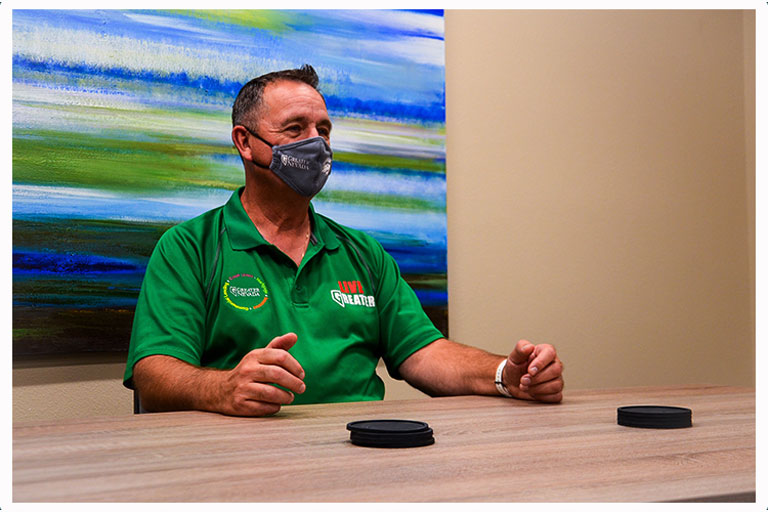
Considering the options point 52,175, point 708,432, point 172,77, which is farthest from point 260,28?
point 708,432

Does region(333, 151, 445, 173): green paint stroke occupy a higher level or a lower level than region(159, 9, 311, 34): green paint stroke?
lower

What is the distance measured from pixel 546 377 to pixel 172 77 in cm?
145

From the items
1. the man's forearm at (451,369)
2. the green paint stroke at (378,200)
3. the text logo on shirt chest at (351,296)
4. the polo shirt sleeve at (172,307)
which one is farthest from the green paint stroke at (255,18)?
the man's forearm at (451,369)

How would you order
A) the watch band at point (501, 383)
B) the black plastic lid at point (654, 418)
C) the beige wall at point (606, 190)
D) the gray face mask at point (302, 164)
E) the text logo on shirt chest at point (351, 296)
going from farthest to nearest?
the beige wall at point (606, 190), the gray face mask at point (302, 164), the text logo on shirt chest at point (351, 296), the watch band at point (501, 383), the black plastic lid at point (654, 418)

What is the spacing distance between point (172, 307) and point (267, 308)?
231mm

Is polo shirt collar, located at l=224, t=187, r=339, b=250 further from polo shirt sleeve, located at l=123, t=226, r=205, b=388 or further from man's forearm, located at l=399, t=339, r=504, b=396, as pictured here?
man's forearm, located at l=399, t=339, r=504, b=396

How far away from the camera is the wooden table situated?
768 millimetres

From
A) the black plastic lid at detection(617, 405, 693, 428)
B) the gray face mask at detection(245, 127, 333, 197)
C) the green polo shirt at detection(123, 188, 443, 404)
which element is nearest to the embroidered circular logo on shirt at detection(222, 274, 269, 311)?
the green polo shirt at detection(123, 188, 443, 404)

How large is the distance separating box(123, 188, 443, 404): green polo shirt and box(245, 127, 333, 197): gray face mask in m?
0.13

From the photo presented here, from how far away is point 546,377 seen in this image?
59.7 inches

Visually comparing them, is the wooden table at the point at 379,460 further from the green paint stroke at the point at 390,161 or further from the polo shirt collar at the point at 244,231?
the green paint stroke at the point at 390,161

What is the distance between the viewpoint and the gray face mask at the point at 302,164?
6.51 feet
